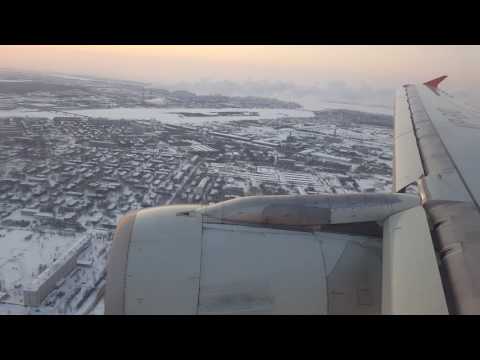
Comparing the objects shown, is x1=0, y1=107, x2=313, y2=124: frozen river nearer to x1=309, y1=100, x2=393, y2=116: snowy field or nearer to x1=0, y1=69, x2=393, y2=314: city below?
x1=0, y1=69, x2=393, y2=314: city below

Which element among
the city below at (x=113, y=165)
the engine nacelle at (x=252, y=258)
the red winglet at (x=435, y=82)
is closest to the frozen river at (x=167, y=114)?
the city below at (x=113, y=165)

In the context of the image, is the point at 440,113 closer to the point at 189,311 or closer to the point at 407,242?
the point at 407,242

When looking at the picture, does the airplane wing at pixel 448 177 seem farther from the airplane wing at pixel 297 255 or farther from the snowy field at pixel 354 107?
the snowy field at pixel 354 107

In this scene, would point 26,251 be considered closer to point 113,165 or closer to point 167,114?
point 113,165

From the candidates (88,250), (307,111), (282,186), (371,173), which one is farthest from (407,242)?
(307,111)

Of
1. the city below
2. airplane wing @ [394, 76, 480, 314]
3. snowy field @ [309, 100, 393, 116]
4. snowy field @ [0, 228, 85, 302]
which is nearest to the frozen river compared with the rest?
the city below
